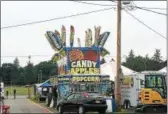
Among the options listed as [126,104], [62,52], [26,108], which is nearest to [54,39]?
[62,52]

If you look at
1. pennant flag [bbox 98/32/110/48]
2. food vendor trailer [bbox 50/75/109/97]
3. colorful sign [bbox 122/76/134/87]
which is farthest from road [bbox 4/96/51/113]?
pennant flag [bbox 98/32/110/48]

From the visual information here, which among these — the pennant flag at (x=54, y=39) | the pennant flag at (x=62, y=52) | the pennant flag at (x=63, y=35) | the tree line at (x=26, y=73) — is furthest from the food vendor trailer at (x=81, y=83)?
the tree line at (x=26, y=73)

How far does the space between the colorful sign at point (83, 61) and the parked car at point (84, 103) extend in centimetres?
1223

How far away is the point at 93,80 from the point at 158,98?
388 inches

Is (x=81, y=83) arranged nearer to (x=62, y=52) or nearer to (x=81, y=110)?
(x=62, y=52)

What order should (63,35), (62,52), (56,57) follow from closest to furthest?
(62,52) < (63,35) < (56,57)

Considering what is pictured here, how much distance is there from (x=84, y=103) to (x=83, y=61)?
1428cm

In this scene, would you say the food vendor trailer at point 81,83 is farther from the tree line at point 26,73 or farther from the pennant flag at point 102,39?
the tree line at point 26,73

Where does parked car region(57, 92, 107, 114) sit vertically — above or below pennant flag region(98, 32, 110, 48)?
below

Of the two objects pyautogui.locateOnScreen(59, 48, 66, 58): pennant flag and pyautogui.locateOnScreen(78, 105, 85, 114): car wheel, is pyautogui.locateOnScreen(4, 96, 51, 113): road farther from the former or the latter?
pyautogui.locateOnScreen(78, 105, 85, 114): car wheel

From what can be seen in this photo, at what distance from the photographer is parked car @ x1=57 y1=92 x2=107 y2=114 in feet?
93.5

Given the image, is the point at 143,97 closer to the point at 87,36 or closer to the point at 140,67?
the point at 87,36

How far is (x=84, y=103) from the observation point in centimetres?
2850

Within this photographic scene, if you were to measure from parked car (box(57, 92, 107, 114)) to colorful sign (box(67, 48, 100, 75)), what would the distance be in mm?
12230
